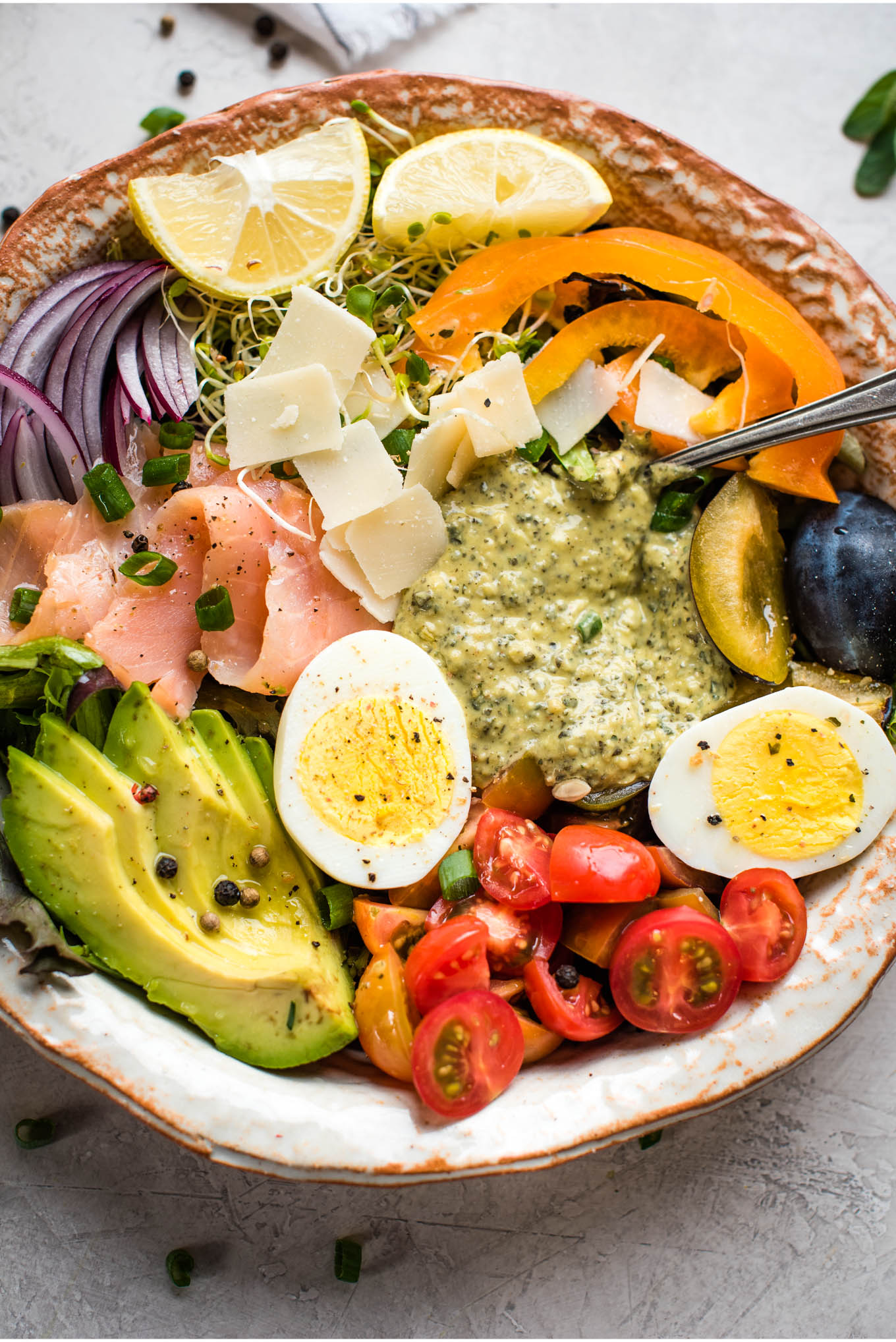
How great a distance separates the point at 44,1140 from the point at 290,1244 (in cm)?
72

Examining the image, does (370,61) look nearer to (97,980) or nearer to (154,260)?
(154,260)

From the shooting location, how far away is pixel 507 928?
7.34 feet

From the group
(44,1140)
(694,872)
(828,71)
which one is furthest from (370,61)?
(44,1140)

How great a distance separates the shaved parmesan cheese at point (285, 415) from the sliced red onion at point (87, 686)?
2.10 ft

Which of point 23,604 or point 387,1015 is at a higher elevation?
point 23,604

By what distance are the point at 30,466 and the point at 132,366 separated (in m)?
0.37

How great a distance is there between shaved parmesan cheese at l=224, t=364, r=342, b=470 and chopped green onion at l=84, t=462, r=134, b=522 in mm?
314

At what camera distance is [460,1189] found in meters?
2.47

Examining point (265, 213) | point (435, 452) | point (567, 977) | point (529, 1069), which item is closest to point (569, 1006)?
point (567, 977)

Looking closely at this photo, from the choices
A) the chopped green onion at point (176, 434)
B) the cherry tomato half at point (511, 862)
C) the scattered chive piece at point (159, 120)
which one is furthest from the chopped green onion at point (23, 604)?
the scattered chive piece at point (159, 120)

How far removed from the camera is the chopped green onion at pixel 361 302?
7.62ft

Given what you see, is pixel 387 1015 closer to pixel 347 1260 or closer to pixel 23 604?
pixel 347 1260

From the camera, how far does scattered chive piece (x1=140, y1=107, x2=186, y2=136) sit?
2736 millimetres

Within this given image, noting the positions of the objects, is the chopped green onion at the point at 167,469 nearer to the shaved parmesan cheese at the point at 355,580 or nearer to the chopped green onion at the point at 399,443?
the shaved parmesan cheese at the point at 355,580
